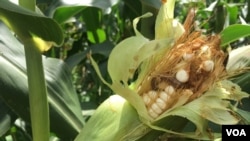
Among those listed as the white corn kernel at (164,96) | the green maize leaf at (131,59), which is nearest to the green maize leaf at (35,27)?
the green maize leaf at (131,59)

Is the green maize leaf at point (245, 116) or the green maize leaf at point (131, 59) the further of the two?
the green maize leaf at point (245, 116)

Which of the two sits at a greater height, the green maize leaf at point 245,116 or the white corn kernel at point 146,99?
the white corn kernel at point 146,99

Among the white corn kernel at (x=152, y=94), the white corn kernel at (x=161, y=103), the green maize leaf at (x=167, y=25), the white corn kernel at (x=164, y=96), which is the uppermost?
the green maize leaf at (x=167, y=25)

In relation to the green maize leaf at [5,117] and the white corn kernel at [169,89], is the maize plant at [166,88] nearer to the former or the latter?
the white corn kernel at [169,89]

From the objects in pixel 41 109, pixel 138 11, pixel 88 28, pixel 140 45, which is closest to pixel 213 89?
pixel 140 45

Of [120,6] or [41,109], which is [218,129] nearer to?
[41,109]

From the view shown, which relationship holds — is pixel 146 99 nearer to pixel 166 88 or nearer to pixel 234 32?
pixel 166 88
